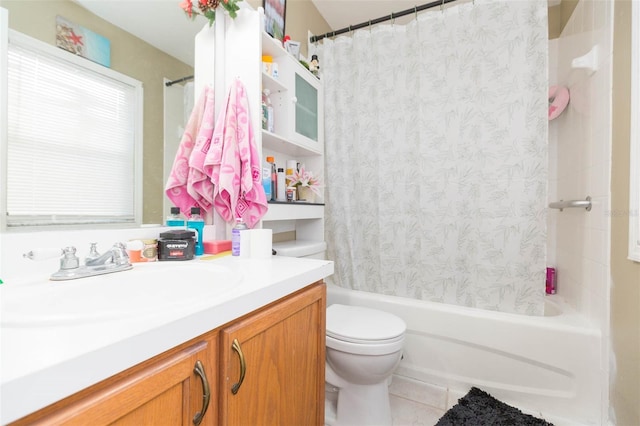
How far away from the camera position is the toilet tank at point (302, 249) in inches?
58.7

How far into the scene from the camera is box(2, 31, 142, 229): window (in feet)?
2.51

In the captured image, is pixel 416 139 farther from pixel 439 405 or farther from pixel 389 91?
pixel 439 405

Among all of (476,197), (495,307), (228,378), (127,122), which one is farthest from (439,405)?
(127,122)

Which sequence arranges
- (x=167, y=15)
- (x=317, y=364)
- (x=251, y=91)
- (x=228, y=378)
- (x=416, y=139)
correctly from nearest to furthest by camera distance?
(x=228, y=378)
(x=317, y=364)
(x=167, y=15)
(x=251, y=91)
(x=416, y=139)

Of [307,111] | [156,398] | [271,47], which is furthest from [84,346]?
[307,111]

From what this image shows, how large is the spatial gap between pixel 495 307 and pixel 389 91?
51.6 inches

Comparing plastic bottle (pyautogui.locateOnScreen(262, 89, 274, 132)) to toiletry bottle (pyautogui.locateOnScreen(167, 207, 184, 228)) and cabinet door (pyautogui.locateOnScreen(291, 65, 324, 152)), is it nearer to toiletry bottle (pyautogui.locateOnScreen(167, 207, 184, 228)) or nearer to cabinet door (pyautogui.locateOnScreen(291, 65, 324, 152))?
cabinet door (pyautogui.locateOnScreen(291, 65, 324, 152))

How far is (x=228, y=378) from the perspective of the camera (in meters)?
0.62

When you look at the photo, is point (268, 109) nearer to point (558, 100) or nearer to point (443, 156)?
point (443, 156)

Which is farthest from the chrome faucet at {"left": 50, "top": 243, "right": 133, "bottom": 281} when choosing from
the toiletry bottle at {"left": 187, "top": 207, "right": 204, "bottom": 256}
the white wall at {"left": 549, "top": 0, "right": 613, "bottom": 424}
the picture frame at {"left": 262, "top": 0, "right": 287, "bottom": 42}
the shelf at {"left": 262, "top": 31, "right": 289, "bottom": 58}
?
the white wall at {"left": 549, "top": 0, "right": 613, "bottom": 424}

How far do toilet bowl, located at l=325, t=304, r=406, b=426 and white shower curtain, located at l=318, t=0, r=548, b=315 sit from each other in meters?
0.49

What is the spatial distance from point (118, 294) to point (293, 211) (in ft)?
3.07

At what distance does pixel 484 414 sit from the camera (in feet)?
4.54

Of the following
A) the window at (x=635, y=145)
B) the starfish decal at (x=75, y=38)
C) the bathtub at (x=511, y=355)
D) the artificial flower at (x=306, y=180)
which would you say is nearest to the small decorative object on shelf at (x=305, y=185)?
the artificial flower at (x=306, y=180)
